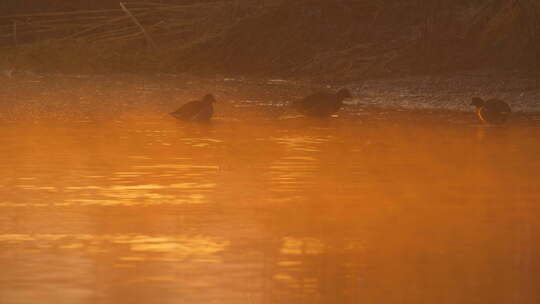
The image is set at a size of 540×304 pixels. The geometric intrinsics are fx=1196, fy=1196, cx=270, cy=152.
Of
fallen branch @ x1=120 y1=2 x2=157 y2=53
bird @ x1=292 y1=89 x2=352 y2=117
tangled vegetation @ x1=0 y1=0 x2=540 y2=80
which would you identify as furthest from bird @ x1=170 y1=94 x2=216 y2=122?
fallen branch @ x1=120 y1=2 x2=157 y2=53

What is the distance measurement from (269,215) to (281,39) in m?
21.3

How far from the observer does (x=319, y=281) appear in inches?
274

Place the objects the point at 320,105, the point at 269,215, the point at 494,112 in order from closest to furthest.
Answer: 1. the point at 269,215
2. the point at 494,112
3. the point at 320,105

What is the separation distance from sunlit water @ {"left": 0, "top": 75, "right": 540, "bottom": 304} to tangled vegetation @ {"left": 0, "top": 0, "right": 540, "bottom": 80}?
1081 cm

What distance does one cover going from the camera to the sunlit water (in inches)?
271

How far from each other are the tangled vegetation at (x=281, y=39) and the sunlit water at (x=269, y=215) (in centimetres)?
1081

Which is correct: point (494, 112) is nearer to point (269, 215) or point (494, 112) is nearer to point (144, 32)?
point (269, 215)

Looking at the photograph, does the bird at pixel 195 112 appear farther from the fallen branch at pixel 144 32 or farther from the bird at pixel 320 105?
the fallen branch at pixel 144 32

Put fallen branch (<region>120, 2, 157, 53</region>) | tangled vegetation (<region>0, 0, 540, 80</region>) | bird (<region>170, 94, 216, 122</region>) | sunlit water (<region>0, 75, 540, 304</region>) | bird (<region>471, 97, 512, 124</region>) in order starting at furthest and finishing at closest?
fallen branch (<region>120, 2, 157, 53</region>) < tangled vegetation (<region>0, 0, 540, 80</region>) < bird (<region>170, 94, 216, 122</region>) < bird (<region>471, 97, 512, 124</region>) < sunlit water (<region>0, 75, 540, 304</region>)

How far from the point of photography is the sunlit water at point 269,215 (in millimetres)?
6879

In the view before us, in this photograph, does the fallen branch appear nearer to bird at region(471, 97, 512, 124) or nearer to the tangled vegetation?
the tangled vegetation

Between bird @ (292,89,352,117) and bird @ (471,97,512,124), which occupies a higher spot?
bird @ (292,89,352,117)

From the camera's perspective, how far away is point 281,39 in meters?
30.3

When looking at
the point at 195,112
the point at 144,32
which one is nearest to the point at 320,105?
the point at 195,112
